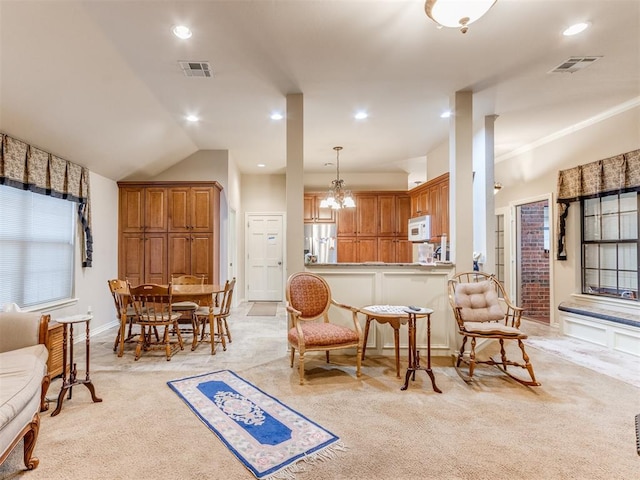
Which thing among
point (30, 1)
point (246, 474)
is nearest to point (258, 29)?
point (30, 1)

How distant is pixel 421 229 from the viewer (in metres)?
5.27

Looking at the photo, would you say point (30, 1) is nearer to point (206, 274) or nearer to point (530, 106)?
point (206, 274)

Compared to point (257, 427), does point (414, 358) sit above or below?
above

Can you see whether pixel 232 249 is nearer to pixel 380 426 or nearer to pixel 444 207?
pixel 444 207

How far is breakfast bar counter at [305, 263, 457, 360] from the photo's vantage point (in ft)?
11.8

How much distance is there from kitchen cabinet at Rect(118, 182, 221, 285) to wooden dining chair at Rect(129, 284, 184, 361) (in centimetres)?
140

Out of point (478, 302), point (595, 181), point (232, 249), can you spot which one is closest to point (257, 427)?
point (478, 302)

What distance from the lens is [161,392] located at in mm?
2736

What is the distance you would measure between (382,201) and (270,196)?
247 cm

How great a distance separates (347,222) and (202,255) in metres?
3.03

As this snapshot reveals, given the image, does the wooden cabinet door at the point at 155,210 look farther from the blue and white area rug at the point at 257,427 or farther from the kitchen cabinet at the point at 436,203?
the kitchen cabinet at the point at 436,203

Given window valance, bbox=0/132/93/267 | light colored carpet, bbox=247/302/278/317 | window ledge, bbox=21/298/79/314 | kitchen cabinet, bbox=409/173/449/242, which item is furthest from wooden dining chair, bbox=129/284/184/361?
kitchen cabinet, bbox=409/173/449/242

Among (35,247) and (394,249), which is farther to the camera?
(394,249)

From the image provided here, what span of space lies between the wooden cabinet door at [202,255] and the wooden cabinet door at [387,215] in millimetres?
3432
